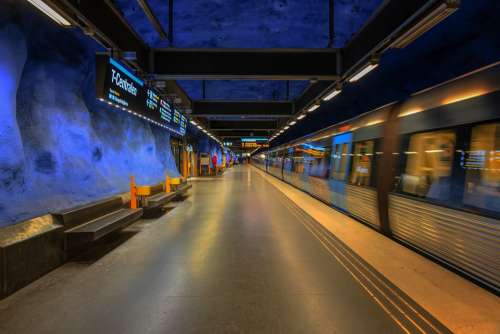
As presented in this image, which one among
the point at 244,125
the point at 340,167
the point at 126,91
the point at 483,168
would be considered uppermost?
the point at 244,125

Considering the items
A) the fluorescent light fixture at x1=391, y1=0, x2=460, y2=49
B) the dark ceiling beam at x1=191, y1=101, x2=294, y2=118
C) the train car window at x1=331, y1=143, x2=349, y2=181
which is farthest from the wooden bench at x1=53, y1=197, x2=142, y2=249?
the dark ceiling beam at x1=191, y1=101, x2=294, y2=118

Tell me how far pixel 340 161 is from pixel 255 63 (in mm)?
3917

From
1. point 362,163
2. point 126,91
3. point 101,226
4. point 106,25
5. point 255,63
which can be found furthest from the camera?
point 255,63

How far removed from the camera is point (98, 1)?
4.16 metres

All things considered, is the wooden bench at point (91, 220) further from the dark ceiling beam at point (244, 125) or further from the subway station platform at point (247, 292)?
the dark ceiling beam at point (244, 125)

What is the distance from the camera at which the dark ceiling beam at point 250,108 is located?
12.5m

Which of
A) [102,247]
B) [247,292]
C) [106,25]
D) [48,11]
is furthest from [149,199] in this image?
[247,292]

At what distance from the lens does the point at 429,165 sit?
12.9 ft

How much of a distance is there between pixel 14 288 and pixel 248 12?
282 inches

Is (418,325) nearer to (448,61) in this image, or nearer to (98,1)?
(98,1)

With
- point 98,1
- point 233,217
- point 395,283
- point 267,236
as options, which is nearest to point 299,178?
point 233,217

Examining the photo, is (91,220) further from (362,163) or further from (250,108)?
(250,108)

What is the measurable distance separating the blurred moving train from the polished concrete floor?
4.93 ft

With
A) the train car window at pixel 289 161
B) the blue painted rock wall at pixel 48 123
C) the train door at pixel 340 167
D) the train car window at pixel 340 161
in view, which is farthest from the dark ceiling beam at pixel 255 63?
the train car window at pixel 289 161
